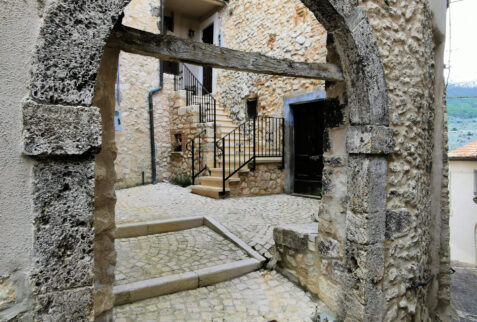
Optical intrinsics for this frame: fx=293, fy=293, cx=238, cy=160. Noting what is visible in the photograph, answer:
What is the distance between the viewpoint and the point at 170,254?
3.89m

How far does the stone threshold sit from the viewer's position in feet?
9.87

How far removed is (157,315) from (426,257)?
9.79 ft

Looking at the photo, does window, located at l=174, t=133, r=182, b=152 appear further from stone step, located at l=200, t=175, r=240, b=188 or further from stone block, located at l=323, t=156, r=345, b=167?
stone block, located at l=323, t=156, r=345, b=167

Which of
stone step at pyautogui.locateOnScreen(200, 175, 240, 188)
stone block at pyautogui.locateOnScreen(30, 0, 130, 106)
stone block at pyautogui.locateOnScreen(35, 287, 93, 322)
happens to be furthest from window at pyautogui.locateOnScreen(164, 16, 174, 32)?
stone block at pyautogui.locateOnScreen(35, 287, 93, 322)

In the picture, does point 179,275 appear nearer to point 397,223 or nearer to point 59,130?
point 397,223

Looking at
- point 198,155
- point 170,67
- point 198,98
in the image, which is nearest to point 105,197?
point 198,155

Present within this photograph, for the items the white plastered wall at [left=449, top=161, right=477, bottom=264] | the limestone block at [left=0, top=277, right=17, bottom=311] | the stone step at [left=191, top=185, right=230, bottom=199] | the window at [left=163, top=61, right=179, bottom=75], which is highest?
the window at [left=163, top=61, right=179, bottom=75]

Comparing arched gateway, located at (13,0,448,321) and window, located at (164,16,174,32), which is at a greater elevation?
window, located at (164,16,174,32)

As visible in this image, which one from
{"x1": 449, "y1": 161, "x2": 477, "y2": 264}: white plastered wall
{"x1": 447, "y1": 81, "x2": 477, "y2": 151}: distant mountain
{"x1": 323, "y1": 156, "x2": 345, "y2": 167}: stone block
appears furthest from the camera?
{"x1": 447, "y1": 81, "x2": 477, "y2": 151}: distant mountain

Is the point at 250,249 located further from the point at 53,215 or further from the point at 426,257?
the point at 53,215

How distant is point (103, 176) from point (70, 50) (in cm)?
88

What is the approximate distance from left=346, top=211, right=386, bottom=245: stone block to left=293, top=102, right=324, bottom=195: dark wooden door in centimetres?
469

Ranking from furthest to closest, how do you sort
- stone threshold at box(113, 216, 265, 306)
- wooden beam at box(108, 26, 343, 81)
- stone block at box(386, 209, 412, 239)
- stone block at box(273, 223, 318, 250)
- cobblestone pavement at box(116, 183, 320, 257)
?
cobblestone pavement at box(116, 183, 320, 257)
stone block at box(273, 223, 318, 250)
stone threshold at box(113, 216, 265, 306)
stone block at box(386, 209, 412, 239)
wooden beam at box(108, 26, 343, 81)

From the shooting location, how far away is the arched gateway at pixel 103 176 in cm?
126
